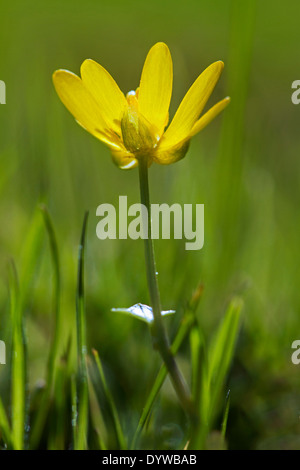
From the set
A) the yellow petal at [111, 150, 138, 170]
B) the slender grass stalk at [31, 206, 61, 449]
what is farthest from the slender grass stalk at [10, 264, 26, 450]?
the yellow petal at [111, 150, 138, 170]

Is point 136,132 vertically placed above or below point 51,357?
above

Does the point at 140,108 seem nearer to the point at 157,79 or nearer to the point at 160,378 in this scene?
the point at 157,79

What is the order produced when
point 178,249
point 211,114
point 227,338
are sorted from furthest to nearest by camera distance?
1. point 178,249
2. point 227,338
3. point 211,114

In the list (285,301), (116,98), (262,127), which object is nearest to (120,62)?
(262,127)

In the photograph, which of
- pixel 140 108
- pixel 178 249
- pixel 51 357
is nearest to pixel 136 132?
pixel 140 108

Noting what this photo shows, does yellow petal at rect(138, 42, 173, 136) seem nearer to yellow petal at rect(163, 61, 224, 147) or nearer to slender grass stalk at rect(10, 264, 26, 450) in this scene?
yellow petal at rect(163, 61, 224, 147)

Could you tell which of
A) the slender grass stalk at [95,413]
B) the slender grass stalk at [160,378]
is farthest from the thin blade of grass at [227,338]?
the slender grass stalk at [95,413]

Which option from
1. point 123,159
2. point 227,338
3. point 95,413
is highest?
point 123,159
